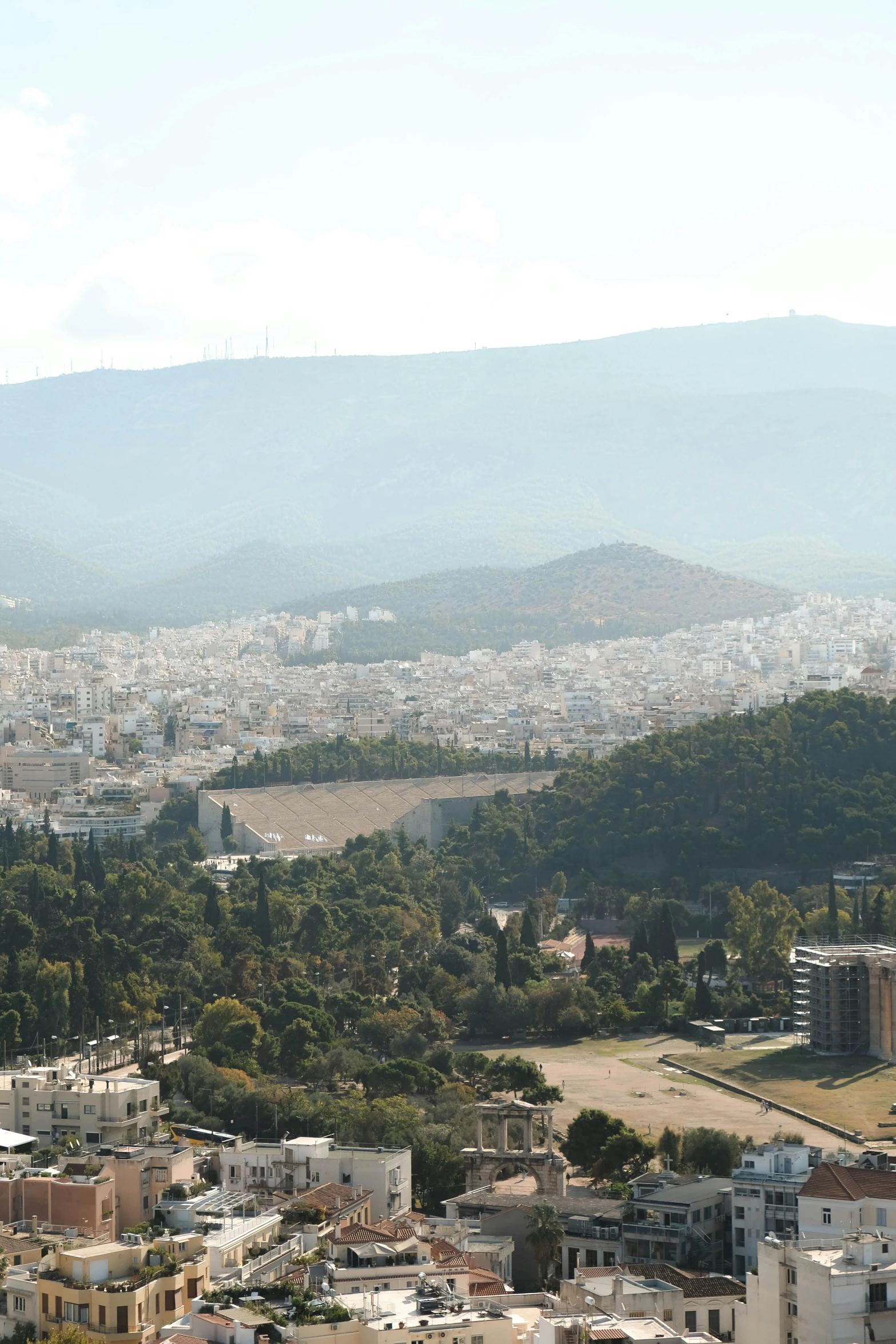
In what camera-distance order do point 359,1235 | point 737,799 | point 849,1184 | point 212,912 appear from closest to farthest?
1. point 849,1184
2. point 359,1235
3. point 212,912
4. point 737,799

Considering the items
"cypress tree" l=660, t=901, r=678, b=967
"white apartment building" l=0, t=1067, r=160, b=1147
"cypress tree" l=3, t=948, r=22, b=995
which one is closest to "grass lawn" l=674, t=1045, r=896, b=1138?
"cypress tree" l=660, t=901, r=678, b=967

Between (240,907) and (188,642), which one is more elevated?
(188,642)

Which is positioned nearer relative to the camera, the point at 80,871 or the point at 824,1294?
the point at 824,1294

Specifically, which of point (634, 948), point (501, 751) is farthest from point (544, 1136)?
point (501, 751)

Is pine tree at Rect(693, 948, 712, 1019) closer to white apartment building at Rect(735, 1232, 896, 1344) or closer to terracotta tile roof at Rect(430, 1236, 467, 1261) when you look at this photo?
terracotta tile roof at Rect(430, 1236, 467, 1261)

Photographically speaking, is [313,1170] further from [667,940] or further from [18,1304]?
[667,940]

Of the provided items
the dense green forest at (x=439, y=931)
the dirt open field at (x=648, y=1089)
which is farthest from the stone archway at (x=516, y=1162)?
the dirt open field at (x=648, y=1089)

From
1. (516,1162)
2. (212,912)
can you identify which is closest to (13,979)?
→ (212,912)

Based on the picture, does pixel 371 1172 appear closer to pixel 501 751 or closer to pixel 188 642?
pixel 501 751
